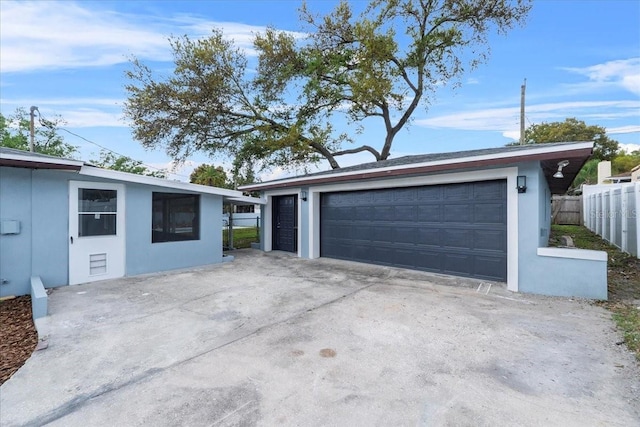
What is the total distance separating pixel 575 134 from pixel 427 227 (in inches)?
1187

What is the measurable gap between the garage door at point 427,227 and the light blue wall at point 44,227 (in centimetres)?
529

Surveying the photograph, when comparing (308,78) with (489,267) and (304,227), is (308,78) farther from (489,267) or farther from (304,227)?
(489,267)

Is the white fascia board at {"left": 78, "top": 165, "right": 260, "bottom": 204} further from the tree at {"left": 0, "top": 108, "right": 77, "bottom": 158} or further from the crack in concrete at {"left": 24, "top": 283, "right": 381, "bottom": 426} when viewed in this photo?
the tree at {"left": 0, "top": 108, "right": 77, "bottom": 158}

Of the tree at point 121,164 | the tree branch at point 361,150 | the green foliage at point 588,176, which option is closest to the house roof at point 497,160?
the tree branch at point 361,150

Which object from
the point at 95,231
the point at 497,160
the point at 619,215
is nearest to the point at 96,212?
the point at 95,231

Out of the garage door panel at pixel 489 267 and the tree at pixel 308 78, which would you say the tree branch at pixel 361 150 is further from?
the garage door panel at pixel 489 267

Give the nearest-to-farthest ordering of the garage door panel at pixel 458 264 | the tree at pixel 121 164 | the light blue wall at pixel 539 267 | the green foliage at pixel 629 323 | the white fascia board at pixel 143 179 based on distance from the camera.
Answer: the green foliage at pixel 629 323 → the light blue wall at pixel 539 267 → the white fascia board at pixel 143 179 → the garage door panel at pixel 458 264 → the tree at pixel 121 164

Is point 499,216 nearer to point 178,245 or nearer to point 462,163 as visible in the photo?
point 462,163

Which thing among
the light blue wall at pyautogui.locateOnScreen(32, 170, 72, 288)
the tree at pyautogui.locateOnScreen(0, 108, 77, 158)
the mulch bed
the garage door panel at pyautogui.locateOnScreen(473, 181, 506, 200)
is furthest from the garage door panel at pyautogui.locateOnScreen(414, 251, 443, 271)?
the tree at pyautogui.locateOnScreen(0, 108, 77, 158)

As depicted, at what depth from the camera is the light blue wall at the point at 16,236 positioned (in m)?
5.59

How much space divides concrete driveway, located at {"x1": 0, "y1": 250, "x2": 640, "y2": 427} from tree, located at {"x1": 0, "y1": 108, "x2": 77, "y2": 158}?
23362mm

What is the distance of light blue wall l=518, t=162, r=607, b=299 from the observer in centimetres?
511

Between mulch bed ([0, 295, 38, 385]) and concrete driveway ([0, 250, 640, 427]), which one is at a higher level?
concrete driveway ([0, 250, 640, 427])

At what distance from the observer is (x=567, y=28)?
10.7 m
